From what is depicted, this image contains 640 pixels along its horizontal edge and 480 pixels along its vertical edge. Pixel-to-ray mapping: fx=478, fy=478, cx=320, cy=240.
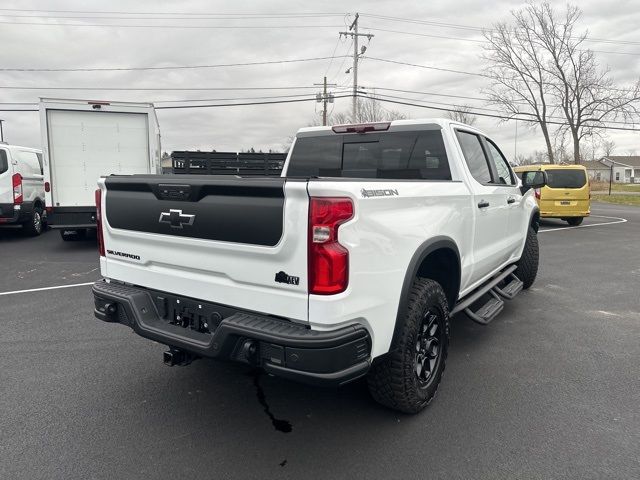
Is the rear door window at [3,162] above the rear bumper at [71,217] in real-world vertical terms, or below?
above

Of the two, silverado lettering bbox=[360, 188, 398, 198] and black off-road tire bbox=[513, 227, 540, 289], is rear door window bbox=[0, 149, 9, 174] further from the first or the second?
silverado lettering bbox=[360, 188, 398, 198]

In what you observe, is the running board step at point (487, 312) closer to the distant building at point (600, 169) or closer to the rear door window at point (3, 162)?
the rear door window at point (3, 162)

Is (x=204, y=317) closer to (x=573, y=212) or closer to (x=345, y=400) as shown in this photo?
(x=345, y=400)

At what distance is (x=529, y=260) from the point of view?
6.29 metres

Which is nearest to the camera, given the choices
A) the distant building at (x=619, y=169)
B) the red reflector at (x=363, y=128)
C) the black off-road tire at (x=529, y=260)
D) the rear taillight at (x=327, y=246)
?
the rear taillight at (x=327, y=246)

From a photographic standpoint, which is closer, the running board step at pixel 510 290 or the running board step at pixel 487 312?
the running board step at pixel 487 312

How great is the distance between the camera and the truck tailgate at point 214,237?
243 cm

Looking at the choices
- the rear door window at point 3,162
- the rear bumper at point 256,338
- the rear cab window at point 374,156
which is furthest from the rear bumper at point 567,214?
the rear door window at point 3,162

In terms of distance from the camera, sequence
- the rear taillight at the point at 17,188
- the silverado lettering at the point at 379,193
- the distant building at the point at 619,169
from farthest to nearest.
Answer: the distant building at the point at 619,169, the rear taillight at the point at 17,188, the silverado lettering at the point at 379,193

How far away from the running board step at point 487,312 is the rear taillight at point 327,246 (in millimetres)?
2049

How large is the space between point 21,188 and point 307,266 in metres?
11.3

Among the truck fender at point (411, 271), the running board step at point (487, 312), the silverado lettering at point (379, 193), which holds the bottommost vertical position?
the running board step at point (487, 312)

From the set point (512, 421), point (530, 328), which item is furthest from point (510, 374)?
point (530, 328)

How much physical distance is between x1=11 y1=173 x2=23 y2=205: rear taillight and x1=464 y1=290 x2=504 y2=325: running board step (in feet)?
35.5
